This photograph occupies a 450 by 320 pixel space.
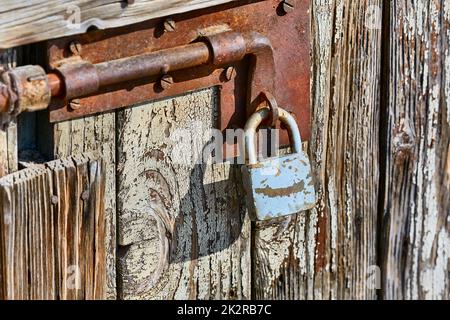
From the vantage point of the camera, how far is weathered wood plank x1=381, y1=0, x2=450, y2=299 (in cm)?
200

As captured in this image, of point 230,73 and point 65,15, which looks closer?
point 65,15

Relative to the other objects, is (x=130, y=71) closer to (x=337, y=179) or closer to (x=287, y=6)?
(x=287, y=6)

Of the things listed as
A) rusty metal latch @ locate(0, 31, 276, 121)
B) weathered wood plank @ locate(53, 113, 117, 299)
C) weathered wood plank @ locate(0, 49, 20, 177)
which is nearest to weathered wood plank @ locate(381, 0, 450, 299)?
rusty metal latch @ locate(0, 31, 276, 121)

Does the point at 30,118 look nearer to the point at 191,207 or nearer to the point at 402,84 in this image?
the point at 191,207

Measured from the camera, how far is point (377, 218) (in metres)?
2.12

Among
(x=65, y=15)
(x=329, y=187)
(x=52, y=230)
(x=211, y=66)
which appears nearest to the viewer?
(x=65, y=15)

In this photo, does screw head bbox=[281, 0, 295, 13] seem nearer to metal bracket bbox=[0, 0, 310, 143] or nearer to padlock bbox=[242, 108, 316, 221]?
metal bracket bbox=[0, 0, 310, 143]

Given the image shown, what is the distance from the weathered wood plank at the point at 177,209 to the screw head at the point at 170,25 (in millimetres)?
134

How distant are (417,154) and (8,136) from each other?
932mm

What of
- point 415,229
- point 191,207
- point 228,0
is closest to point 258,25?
point 228,0

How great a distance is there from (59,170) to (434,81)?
33.8 inches

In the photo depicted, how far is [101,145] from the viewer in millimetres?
1691

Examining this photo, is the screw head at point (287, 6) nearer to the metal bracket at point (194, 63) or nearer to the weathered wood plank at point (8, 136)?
the metal bracket at point (194, 63)

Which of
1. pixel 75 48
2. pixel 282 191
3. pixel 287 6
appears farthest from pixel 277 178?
pixel 75 48
